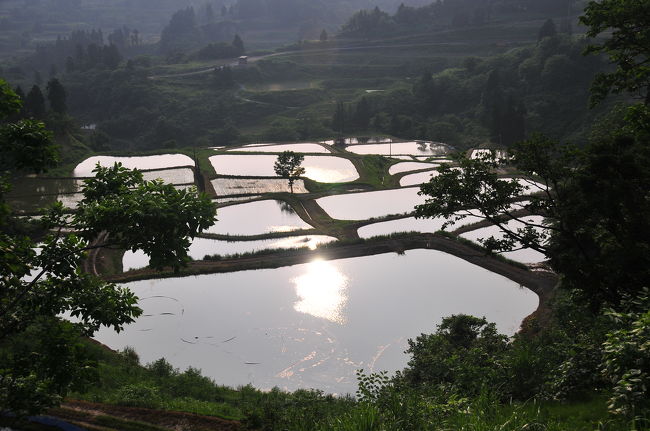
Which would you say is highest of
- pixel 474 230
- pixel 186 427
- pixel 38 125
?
pixel 38 125

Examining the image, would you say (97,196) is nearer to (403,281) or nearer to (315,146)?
(403,281)

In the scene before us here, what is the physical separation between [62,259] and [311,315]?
14.8m

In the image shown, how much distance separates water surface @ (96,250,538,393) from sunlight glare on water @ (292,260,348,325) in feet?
0.15

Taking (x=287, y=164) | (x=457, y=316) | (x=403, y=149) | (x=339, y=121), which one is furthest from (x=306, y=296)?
(x=339, y=121)

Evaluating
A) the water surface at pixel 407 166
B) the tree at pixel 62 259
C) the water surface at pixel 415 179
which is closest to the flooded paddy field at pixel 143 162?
the water surface at pixel 407 166

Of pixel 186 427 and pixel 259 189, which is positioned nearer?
pixel 186 427

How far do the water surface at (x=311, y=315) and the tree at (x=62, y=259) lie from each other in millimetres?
10340

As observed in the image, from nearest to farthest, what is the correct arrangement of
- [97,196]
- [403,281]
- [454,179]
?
[97,196] < [454,179] < [403,281]

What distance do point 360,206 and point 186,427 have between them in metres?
27.1

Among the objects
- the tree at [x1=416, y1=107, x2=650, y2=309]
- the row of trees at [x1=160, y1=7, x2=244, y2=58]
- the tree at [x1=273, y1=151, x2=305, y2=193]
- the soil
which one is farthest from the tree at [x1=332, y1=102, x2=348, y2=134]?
the row of trees at [x1=160, y1=7, x2=244, y2=58]

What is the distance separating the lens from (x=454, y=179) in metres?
13.9

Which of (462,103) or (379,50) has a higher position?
(379,50)

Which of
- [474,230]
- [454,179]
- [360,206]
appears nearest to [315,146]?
[360,206]

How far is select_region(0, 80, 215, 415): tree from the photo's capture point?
6.81 meters
